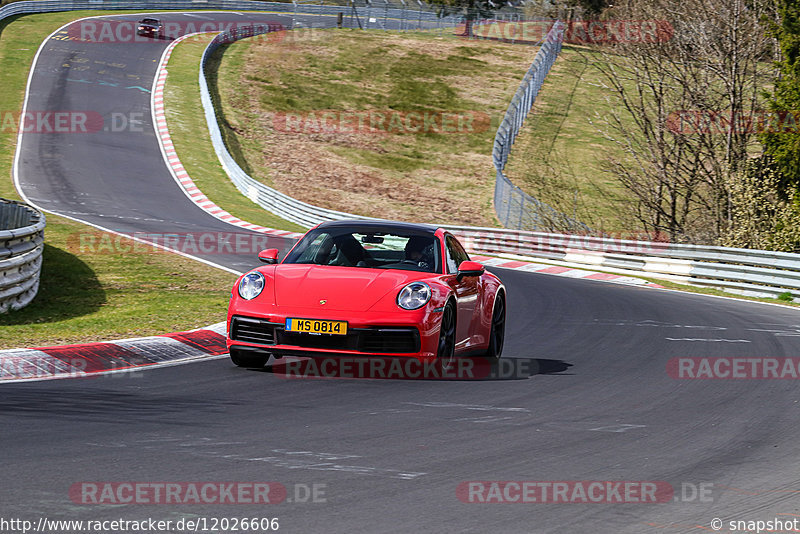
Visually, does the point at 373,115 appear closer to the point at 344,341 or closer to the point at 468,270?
the point at 468,270

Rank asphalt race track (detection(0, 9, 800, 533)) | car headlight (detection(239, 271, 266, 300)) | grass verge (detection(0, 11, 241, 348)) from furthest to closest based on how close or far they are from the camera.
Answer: grass verge (detection(0, 11, 241, 348))
car headlight (detection(239, 271, 266, 300))
asphalt race track (detection(0, 9, 800, 533))

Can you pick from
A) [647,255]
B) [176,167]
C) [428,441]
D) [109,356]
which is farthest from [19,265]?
[176,167]

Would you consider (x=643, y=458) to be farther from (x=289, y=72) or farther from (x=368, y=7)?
(x=368, y=7)

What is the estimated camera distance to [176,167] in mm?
38125

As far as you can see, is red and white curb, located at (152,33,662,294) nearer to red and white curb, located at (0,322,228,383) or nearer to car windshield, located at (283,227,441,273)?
car windshield, located at (283,227,441,273)

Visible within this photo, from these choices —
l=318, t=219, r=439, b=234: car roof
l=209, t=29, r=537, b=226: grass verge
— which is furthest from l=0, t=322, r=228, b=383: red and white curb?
l=209, t=29, r=537, b=226: grass verge

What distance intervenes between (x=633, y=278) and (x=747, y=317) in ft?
25.3

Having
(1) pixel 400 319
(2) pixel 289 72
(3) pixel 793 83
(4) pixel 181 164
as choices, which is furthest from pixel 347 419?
(2) pixel 289 72

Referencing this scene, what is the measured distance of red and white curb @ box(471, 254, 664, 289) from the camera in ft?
76.3

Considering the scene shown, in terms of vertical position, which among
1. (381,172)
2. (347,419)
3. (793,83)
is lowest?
(381,172)

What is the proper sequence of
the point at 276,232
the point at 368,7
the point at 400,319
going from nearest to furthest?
1. the point at 400,319
2. the point at 276,232
3. the point at 368,7

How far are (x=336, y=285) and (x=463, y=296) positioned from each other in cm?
137

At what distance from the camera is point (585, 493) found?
17.1 ft

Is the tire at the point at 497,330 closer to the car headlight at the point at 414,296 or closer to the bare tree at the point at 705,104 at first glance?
the car headlight at the point at 414,296
